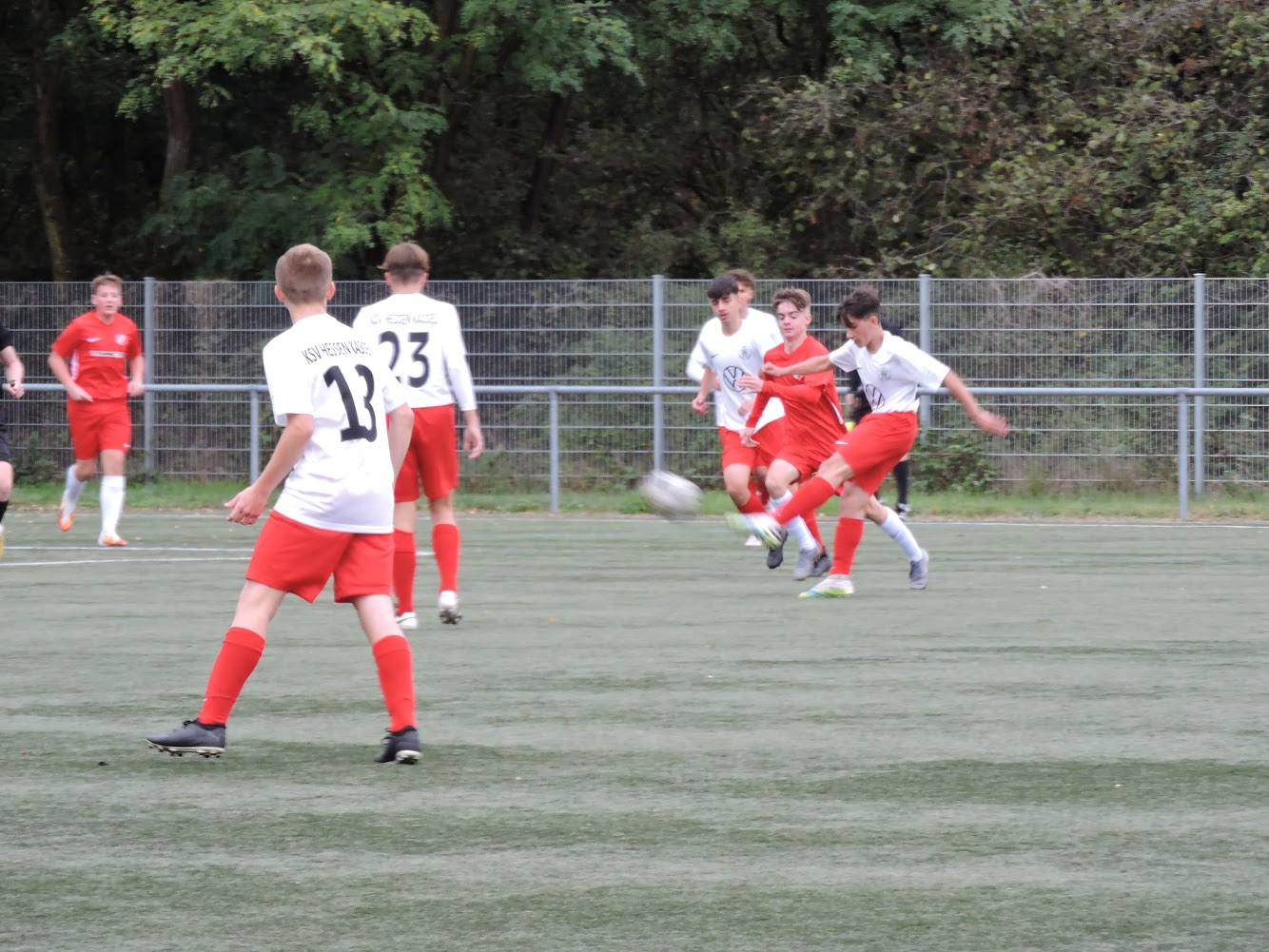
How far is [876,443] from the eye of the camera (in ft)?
37.9

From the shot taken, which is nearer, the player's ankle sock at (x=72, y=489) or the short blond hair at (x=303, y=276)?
the short blond hair at (x=303, y=276)

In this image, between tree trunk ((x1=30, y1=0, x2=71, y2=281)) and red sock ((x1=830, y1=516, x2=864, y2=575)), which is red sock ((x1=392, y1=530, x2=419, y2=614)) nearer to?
red sock ((x1=830, y1=516, x2=864, y2=575))

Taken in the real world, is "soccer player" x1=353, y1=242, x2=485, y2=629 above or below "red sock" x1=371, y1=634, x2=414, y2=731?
above

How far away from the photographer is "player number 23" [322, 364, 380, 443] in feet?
20.6

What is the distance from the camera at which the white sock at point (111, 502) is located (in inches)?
599

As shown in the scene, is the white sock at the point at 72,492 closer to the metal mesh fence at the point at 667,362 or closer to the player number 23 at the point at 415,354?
the metal mesh fence at the point at 667,362

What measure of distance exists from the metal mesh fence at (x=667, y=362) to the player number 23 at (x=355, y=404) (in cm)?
1377

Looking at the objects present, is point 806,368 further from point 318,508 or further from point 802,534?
point 318,508

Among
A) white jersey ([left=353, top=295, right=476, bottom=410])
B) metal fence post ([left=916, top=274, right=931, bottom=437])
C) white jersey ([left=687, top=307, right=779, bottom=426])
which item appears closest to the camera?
white jersey ([left=353, top=295, right=476, bottom=410])

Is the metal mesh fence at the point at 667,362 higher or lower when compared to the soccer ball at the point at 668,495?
higher

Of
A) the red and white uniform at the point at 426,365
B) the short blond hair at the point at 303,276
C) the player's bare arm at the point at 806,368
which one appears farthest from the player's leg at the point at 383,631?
the player's bare arm at the point at 806,368

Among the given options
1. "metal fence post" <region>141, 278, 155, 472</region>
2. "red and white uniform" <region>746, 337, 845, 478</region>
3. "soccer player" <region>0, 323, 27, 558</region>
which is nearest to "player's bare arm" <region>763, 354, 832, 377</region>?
"red and white uniform" <region>746, 337, 845, 478</region>

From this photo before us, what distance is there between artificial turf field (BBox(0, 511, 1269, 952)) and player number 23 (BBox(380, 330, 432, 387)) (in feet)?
4.05

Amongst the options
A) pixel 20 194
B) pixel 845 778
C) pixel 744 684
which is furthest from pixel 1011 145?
pixel 845 778
